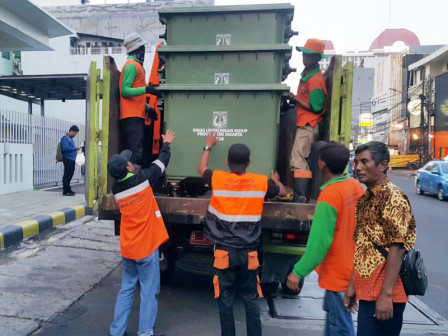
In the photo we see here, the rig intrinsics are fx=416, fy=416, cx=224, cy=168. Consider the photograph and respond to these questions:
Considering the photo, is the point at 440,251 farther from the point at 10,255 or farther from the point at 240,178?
the point at 10,255

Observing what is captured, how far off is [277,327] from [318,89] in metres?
2.27

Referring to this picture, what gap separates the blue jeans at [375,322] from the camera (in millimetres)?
2008

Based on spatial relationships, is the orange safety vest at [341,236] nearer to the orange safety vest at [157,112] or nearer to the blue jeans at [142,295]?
the blue jeans at [142,295]

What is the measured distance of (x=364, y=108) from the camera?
65.2 meters

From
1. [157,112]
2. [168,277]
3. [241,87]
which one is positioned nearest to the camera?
[241,87]

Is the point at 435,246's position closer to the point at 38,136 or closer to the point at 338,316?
the point at 338,316

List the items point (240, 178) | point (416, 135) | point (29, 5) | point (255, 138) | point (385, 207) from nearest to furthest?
point (385, 207) → point (240, 178) → point (255, 138) → point (29, 5) → point (416, 135)

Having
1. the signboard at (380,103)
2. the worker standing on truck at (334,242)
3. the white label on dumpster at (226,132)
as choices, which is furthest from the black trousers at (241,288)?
the signboard at (380,103)

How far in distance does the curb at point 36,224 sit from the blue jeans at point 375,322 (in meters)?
5.14

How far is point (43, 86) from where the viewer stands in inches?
439

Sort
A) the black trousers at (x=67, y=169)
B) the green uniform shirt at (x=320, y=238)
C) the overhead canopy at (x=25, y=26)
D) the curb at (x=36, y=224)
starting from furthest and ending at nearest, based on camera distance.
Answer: the overhead canopy at (x=25, y=26) < the black trousers at (x=67, y=169) < the curb at (x=36, y=224) < the green uniform shirt at (x=320, y=238)

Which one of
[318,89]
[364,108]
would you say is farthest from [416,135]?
[318,89]

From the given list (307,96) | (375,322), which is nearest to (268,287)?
(307,96)

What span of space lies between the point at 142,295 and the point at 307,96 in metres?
2.44
